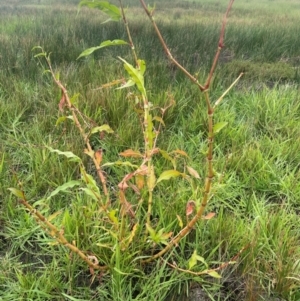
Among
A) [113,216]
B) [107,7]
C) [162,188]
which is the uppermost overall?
[107,7]

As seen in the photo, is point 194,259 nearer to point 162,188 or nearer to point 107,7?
point 162,188

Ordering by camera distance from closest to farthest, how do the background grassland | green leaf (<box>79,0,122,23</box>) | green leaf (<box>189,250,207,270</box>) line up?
1. green leaf (<box>79,0,122,23</box>)
2. green leaf (<box>189,250,207,270</box>)
3. the background grassland

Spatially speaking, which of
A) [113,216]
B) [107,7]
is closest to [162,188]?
[113,216]

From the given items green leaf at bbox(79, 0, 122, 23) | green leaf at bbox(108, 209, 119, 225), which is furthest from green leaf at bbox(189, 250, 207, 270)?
green leaf at bbox(79, 0, 122, 23)

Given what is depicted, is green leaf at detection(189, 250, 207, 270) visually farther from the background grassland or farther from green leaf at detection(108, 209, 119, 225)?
green leaf at detection(108, 209, 119, 225)

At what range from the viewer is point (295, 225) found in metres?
1.76

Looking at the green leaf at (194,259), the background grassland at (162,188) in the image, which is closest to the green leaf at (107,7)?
the background grassland at (162,188)

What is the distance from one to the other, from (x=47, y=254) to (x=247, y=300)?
2.64 feet

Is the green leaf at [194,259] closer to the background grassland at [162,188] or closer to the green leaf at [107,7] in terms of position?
the background grassland at [162,188]

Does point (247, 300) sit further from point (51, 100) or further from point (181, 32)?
point (181, 32)

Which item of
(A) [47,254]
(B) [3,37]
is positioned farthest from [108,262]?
(B) [3,37]

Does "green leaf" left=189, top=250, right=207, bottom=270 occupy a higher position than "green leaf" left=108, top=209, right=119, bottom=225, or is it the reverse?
"green leaf" left=108, top=209, right=119, bottom=225

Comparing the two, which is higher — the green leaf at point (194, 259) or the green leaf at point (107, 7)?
the green leaf at point (107, 7)

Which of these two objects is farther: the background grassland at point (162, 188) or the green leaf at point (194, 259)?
the background grassland at point (162, 188)
